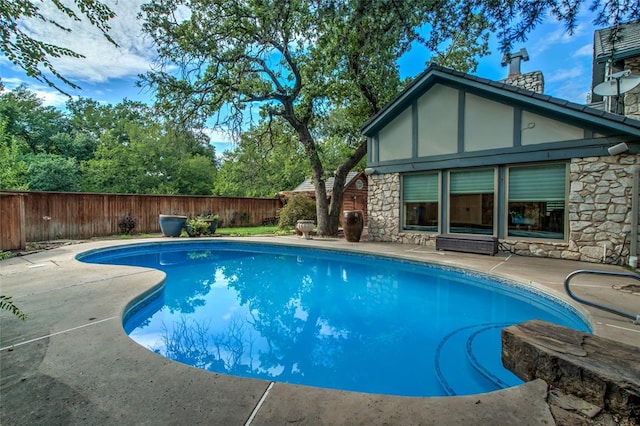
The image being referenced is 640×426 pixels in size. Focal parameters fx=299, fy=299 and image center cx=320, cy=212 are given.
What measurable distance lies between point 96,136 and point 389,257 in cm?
2292

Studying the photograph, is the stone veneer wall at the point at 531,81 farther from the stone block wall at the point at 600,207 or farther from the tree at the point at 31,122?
the tree at the point at 31,122

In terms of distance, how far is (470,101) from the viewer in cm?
827

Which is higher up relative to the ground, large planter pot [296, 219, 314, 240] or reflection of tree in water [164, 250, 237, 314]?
large planter pot [296, 219, 314, 240]

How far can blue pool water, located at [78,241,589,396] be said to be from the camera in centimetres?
292

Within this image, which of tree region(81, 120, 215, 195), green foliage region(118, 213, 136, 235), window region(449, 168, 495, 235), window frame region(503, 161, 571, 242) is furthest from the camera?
tree region(81, 120, 215, 195)

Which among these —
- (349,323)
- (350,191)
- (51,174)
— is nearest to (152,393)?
Answer: (349,323)

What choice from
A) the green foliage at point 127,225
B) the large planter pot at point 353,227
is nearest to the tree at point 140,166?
the green foliage at point 127,225

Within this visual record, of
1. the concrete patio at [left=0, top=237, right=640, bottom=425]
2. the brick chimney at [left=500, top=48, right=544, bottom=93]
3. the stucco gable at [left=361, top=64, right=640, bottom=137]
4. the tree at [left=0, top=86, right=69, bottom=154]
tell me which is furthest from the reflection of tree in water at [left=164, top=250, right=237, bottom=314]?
the tree at [left=0, top=86, right=69, bottom=154]

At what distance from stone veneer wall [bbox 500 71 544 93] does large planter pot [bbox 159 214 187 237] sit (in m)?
12.8

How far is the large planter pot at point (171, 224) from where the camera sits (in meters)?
11.4

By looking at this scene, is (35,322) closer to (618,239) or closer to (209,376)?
(209,376)

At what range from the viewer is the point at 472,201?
8.41 metres

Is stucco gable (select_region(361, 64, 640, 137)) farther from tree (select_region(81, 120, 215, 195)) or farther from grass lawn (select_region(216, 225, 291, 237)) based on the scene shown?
tree (select_region(81, 120, 215, 195))

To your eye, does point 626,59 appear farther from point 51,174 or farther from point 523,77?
point 51,174
